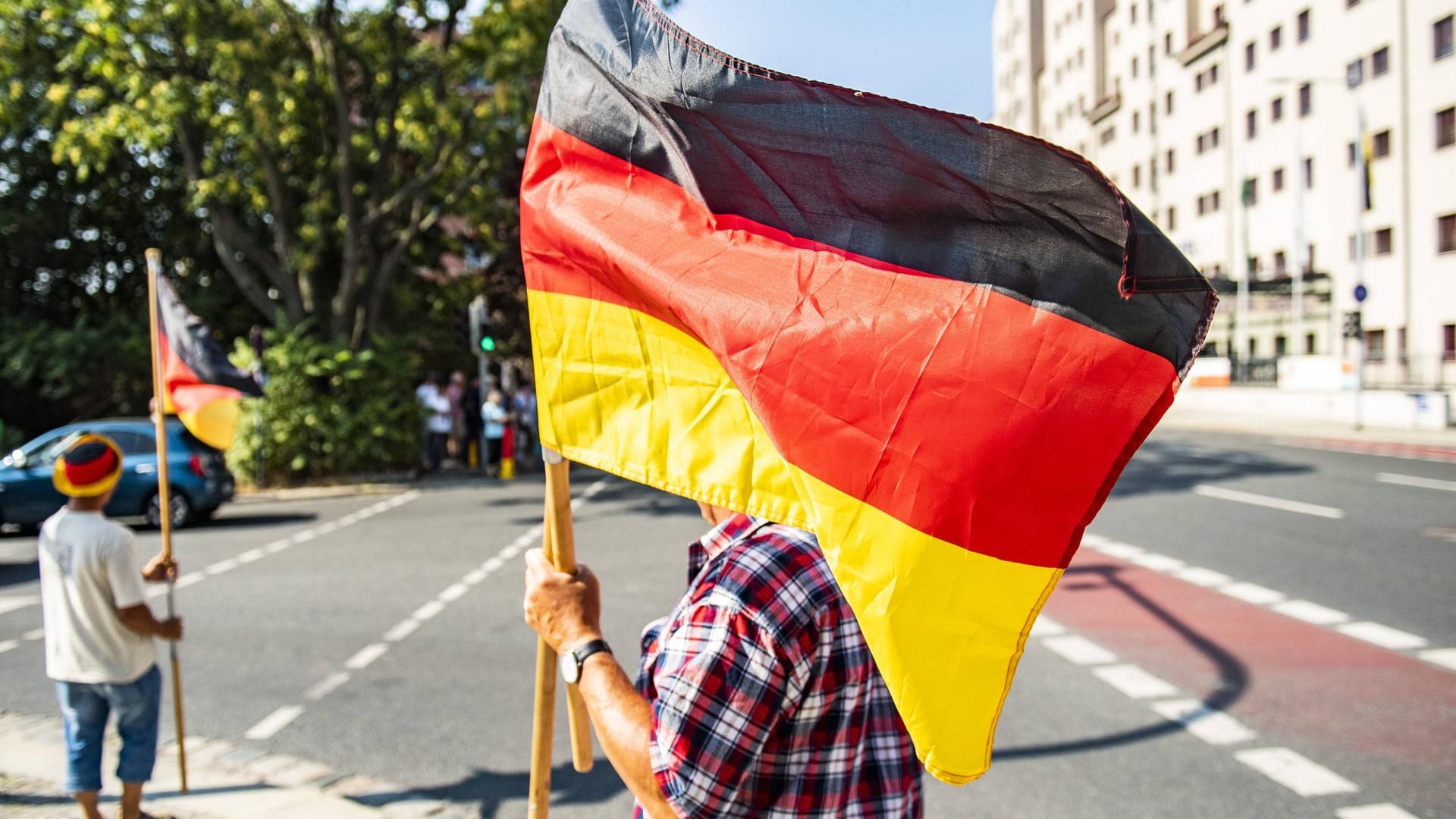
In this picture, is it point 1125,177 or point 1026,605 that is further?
point 1125,177

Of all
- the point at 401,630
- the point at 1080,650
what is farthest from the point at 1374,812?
the point at 401,630

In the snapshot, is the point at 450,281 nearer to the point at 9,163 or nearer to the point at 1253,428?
the point at 9,163

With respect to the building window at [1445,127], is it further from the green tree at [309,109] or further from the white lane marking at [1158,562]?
the white lane marking at [1158,562]

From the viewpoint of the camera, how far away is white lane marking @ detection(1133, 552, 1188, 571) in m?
9.27

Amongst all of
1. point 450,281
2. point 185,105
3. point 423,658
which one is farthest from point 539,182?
point 450,281

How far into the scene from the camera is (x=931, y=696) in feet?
4.84

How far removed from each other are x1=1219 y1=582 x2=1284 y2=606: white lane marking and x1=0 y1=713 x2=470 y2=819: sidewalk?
6233 mm

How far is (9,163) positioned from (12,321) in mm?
3942

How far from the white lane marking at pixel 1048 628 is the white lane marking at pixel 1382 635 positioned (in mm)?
1805

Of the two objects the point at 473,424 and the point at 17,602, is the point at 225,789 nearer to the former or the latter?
the point at 17,602

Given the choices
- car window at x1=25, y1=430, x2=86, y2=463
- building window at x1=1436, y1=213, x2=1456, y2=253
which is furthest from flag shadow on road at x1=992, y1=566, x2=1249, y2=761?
building window at x1=1436, y1=213, x2=1456, y2=253

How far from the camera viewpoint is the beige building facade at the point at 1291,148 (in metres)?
33.7

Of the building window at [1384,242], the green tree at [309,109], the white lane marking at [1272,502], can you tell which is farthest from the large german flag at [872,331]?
the building window at [1384,242]

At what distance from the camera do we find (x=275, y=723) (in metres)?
5.72
